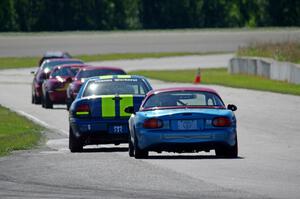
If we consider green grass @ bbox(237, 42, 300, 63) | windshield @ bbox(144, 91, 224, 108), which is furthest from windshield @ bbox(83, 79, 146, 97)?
green grass @ bbox(237, 42, 300, 63)

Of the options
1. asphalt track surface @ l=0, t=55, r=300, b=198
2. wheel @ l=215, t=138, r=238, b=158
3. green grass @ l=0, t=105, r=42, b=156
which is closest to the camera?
asphalt track surface @ l=0, t=55, r=300, b=198

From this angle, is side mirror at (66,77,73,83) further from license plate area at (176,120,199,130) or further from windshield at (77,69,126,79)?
license plate area at (176,120,199,130)

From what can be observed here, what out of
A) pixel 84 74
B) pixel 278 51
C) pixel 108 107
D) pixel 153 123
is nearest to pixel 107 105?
pixel 108 107

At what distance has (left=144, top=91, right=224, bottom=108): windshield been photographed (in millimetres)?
20016

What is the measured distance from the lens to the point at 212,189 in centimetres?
1509

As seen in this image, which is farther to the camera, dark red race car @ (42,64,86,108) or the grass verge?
the grass verge

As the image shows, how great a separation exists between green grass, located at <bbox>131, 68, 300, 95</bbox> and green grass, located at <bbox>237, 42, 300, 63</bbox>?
137cm

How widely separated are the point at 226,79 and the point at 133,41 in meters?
38.2

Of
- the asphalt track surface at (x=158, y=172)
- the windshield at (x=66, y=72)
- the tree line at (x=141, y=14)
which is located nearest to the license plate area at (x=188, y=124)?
the asphalt track surface at (x=158, y=172)

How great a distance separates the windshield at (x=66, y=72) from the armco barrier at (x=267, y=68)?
365 inches

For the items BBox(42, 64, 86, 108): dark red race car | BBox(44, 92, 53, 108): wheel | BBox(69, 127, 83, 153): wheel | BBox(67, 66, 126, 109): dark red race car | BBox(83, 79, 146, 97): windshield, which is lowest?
BBox(44, 92, 53, 108): wheel

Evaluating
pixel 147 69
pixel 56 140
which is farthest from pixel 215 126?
pixel 147 69

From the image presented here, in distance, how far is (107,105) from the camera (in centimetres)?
2253

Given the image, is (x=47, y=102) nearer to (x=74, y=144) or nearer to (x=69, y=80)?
(x=69, y=80)
